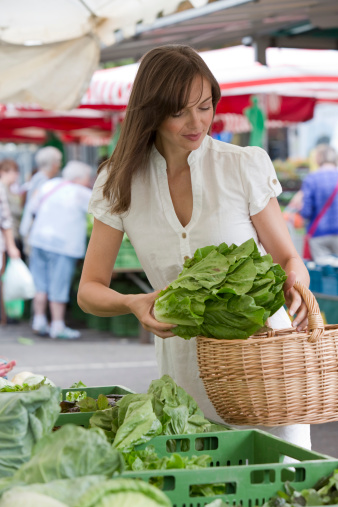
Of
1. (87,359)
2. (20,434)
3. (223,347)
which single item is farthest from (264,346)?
(87,359)

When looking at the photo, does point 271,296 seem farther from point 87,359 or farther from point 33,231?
point 33,231

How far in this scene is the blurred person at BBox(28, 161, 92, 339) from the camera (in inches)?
415

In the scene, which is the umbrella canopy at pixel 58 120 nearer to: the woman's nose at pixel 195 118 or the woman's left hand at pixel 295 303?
the woman's nose at pixel 195 118

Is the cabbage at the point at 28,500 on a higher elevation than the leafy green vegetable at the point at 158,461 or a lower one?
lower

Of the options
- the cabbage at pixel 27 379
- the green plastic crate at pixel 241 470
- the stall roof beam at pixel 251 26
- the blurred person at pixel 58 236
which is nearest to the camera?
the green plastic crate at pixel 241 470

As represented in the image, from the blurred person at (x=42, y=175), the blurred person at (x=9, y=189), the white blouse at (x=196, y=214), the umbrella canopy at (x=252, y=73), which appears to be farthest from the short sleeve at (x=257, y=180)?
the blurred person at (x=9, y=189)

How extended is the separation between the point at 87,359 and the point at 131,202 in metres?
6.67

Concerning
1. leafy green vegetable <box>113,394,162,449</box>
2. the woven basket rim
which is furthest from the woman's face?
leafy green vegetable <box>113,394,162,449</box>

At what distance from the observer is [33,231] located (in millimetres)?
10609

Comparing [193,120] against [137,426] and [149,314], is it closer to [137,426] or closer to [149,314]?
[149,314]

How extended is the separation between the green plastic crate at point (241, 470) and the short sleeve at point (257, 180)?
873 mm

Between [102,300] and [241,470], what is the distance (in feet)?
3.52

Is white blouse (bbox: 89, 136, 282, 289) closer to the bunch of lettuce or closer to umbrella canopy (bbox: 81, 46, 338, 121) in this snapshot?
the bunch of lettuce

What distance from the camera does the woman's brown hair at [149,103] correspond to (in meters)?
2.67
